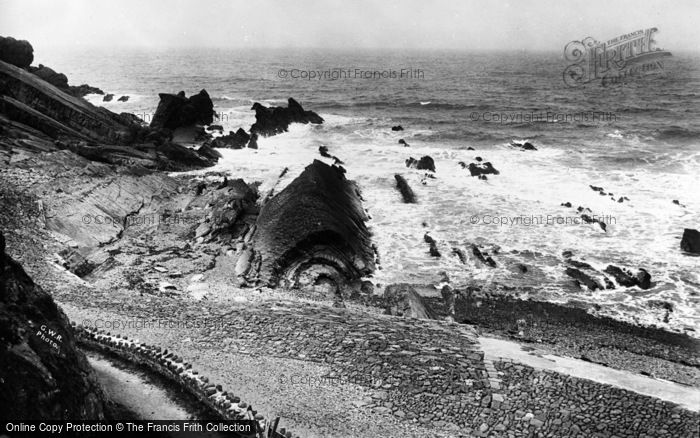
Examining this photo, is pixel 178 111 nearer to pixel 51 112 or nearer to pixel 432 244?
pixel 51 112

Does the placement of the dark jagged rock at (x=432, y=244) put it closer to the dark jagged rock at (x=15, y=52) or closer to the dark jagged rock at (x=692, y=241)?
the dark jagged rock at (x=692, y=241)

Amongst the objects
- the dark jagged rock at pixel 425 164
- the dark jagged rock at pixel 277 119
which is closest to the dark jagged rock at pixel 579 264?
the dark jagged rock at pixel 425 164

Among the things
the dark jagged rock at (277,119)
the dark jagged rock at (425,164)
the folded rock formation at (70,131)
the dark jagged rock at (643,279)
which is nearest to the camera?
the dark jagged rock at (643,279)

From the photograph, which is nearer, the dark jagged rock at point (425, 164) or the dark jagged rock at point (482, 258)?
the dark jagged rock at point (482, 258)

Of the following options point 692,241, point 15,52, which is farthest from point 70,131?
point 692,241

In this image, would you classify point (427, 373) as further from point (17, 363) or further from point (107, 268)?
point (107, 268)
